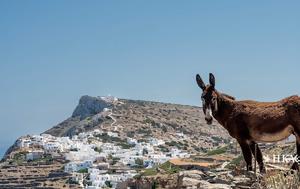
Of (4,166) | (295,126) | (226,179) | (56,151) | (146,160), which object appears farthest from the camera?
(56,151)

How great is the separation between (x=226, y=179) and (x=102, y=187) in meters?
74.6

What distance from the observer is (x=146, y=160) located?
347 feet

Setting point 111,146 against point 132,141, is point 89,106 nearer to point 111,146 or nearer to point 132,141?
point 132,141

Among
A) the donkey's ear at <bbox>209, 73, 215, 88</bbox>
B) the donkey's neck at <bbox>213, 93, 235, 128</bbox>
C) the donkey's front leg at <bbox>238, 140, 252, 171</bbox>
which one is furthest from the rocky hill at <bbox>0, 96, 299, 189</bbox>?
the donkey's ear at <bbox>209, 73, 215, 88</bbox>

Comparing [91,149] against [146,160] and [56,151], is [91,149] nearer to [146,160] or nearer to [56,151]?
[56,151]

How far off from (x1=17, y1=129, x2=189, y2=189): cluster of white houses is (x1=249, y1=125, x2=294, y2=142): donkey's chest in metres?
79.1

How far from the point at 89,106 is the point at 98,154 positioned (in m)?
59.6

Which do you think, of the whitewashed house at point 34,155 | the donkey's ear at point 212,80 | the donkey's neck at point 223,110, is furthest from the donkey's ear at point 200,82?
the whitewashed house at point 34,155

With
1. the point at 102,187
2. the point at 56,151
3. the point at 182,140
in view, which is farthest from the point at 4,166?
the point at 182,140

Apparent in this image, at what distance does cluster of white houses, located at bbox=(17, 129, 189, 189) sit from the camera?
10006cm

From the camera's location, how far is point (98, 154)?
4651 inches

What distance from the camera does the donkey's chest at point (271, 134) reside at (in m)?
8.57

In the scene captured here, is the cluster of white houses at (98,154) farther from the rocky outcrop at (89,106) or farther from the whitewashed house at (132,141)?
the rocky outcrop at (89,106)

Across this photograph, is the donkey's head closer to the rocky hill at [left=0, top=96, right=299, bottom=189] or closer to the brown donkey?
the brown donkey
